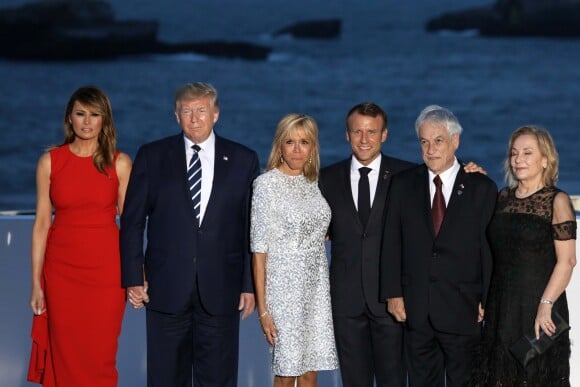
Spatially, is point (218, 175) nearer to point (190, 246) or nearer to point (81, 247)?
point (190, 246)

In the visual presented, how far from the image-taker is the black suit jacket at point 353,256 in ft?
11.7

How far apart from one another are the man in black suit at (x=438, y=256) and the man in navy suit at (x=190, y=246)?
0.52 metres

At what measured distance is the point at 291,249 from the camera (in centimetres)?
349

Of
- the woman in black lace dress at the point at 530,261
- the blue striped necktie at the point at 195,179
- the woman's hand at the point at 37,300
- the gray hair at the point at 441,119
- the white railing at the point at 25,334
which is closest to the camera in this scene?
the woman in black lace dress at the point at 530,261

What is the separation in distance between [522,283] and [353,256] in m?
0.60

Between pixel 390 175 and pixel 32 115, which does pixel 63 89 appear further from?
pixel 390 175

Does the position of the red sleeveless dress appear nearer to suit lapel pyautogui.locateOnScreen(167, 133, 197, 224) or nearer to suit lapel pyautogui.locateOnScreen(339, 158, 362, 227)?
suit lapel pyautogui.locateOnScreen(167, 133, 197, 224)

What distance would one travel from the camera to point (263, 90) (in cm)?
2517

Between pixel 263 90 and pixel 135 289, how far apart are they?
21828 mm

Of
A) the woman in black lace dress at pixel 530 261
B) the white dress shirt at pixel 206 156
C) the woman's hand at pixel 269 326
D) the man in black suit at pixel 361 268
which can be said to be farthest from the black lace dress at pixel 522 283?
the white dress shirt at pixel 206 156

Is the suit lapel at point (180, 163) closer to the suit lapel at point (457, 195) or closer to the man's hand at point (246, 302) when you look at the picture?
the man's hand at point (246, 302)

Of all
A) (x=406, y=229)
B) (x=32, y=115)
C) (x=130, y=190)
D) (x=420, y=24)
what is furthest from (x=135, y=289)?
(x=32, y=115)

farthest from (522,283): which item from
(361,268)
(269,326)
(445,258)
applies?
(269,326)

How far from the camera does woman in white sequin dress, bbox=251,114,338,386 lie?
348 cm
